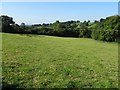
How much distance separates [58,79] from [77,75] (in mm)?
1931

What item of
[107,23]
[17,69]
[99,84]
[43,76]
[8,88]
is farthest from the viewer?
[107,23]

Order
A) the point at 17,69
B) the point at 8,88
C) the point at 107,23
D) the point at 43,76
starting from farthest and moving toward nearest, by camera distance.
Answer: the point at 107,23, the point at 17,69, the point at 43,76, the point at 8,88

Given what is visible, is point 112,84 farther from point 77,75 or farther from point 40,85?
point 40,85

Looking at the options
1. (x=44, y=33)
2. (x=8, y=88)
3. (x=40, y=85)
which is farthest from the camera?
(x=44, y=33)

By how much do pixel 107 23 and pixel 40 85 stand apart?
276 feet

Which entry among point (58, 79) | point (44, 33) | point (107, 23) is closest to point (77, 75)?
point (58, 79)

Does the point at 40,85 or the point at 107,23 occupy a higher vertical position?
the point at 107,23

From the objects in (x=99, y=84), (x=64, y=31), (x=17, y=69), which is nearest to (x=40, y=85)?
(x=99, y=84)

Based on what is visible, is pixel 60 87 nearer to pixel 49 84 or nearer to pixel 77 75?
pixel 49 84

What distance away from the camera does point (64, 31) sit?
112938 millimetres

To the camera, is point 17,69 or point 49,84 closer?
point 49,84

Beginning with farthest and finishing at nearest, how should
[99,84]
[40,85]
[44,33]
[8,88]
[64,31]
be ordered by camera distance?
[64,31]
[44,33]
[99,84]
[40,85]
[8,88]

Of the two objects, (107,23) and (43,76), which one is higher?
(107,23)

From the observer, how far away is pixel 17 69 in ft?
54.5
